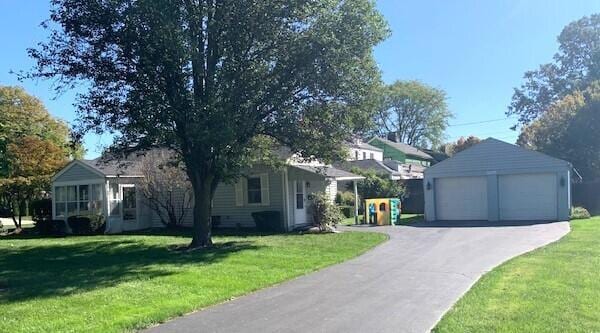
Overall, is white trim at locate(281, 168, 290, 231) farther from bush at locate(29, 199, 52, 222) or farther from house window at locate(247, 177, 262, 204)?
bush at locate(29, 199, 52, 222)

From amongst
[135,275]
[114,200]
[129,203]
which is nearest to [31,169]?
[129,203]

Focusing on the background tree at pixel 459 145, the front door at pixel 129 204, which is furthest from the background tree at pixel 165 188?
the background tree at pixel 459 145

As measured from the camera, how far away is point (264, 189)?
23828mm

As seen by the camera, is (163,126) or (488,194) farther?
(488,194)

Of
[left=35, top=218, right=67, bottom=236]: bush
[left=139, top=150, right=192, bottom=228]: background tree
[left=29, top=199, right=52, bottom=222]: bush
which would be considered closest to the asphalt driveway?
[left=139, top=150, right=192, bottom=228]: background tree

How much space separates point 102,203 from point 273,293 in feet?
57.7

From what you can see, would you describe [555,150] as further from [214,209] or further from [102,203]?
[102,203]

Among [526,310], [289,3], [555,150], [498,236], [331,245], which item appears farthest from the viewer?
[555,150]

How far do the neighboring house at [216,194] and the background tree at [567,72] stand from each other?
128 ft

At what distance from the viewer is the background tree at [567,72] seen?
55188 mm

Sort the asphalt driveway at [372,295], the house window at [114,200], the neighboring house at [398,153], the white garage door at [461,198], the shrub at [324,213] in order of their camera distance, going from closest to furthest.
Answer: the asphalt driveway at [372,295] → the shrub at [324,213] → the house window at [114,200] → the white garage door at [461,198] → the neighboring house at [398,153]

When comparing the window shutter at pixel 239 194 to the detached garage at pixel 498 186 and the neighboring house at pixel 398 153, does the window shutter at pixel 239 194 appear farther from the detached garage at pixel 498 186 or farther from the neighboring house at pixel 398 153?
the neighboring house at pixel 398 153

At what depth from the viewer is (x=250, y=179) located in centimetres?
2427

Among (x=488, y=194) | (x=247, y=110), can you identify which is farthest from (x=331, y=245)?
(x=488, y=194)
